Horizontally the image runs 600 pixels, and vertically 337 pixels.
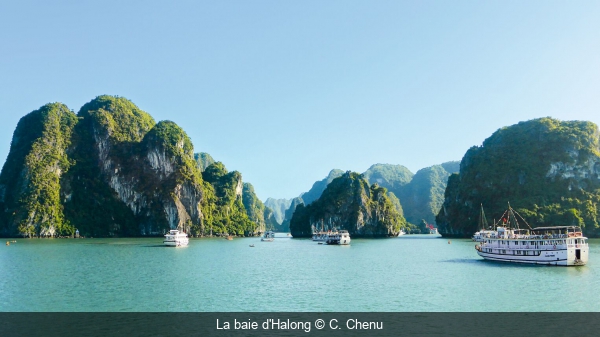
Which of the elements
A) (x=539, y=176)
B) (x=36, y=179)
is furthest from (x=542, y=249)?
(x=36, y=179)

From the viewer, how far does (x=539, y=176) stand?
16988cm

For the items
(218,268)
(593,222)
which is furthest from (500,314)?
(593,222)

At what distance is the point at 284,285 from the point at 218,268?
19.6 m

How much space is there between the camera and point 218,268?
62438mm

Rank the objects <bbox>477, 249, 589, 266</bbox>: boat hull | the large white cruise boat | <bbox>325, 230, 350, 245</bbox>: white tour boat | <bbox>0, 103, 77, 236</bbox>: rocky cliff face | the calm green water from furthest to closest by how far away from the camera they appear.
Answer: <bbox>0, 103, 77, 236</bbox>: rocky cliff face
<bbox>325, 230, 350, 245</bbox>: white tour boat
the large white cruise boat
<bbox>477, 249, 589, 266</bbox>: boat hull
the calm green water

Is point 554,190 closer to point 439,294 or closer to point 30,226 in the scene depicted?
point 439,294

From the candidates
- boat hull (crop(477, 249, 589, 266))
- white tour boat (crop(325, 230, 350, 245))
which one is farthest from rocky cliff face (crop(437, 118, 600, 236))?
boat hull (crop(477, 249, 589, 266))

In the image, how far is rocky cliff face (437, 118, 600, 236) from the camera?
15400 centimetres

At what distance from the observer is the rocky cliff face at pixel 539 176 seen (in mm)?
154000

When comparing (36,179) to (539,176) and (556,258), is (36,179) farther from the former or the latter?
(539,176)

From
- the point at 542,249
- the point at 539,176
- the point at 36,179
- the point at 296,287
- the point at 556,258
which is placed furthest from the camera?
the point at 36,179

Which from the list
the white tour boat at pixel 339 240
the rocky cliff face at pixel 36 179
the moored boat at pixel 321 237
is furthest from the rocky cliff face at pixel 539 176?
the rocky cliff face at pixel 36 179

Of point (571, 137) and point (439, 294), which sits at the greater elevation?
point (571, 137)

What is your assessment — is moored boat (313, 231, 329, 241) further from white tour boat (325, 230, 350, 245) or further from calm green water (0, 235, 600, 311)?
calm green water (0, 235, 600, 311)
